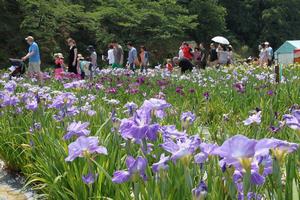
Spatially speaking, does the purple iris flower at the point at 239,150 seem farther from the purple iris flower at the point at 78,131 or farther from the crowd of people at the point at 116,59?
the crowd of people at the point at 116,59

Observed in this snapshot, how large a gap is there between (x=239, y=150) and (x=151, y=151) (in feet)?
3.92

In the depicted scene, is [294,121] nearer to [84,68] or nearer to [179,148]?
[179,148]

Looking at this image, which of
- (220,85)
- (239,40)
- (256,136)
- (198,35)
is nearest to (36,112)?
(256,136)

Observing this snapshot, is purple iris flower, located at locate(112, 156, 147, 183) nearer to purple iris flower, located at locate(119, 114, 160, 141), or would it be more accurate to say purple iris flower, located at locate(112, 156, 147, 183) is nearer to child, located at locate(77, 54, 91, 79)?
purple iris flower, located at locate(119, 114, 160, 141)

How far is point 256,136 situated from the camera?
257cm

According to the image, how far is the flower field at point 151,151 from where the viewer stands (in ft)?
4.64

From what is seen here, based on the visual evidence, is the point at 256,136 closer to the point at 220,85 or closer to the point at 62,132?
the point at 62,132

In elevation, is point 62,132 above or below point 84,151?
below

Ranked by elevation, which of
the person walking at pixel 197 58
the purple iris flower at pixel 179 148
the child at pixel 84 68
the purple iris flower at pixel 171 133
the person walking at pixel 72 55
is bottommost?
the person walking at pixel 197 58

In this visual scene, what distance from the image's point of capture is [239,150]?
46.2 inches

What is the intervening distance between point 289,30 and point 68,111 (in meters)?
45.6

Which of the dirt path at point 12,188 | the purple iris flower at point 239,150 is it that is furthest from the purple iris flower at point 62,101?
the purple iris flower at point 239,150

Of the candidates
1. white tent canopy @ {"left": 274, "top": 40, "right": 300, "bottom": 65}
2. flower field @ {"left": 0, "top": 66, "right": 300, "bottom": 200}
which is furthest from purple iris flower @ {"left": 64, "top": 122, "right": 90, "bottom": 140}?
white tent canopy @ {"left": 274, "top": 40, "right": 300, "bottom": 65}

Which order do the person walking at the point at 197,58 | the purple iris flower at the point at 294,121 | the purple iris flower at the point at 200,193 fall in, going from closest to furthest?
the purple iris flower at the point at 200,193
the purple iris flower at the point at 294,121
the person walking at the point at 197,58
